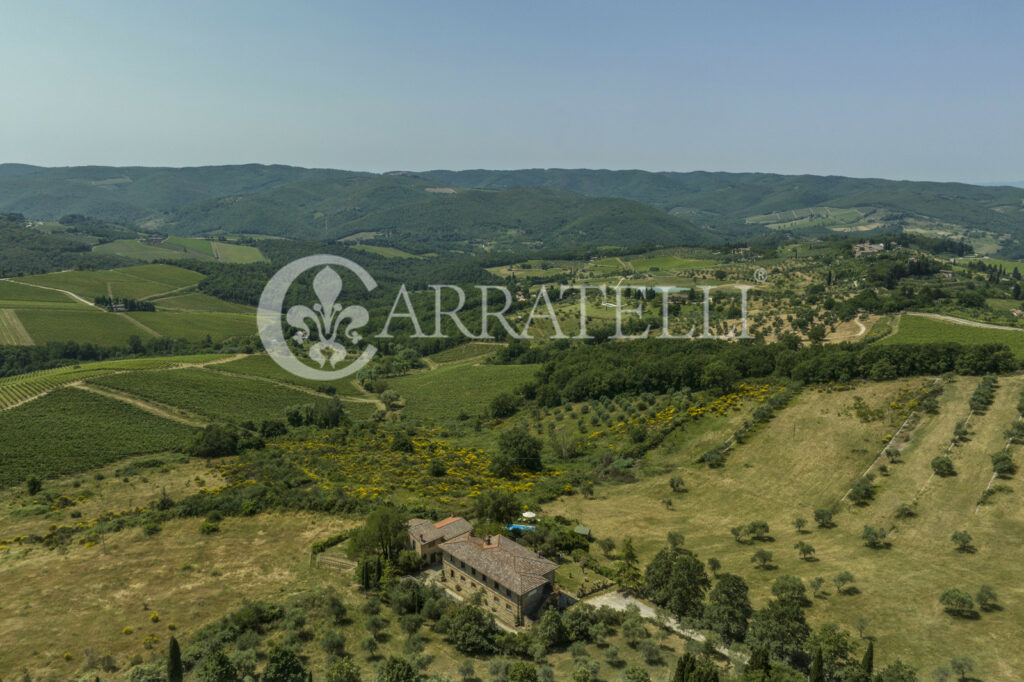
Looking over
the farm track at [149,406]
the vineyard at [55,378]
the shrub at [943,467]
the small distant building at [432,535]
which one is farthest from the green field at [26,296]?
the shrub at [943,467]

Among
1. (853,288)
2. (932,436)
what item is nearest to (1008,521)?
(932,436)

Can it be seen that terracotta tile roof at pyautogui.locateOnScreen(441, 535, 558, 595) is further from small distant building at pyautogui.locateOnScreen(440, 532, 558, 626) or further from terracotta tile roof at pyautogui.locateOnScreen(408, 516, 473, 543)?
terracotta tile roof at pyautogui.locateOnScreen(408, 516, 473, 543)

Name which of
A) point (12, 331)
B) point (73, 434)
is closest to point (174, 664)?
point (73, 434)

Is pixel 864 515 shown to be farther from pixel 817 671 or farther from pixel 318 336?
pixel 318 336

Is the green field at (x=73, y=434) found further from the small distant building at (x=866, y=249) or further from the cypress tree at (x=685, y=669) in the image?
the small distant building at (x=866, y=249)

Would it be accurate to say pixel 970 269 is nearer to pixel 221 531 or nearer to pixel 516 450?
pixel 516 450

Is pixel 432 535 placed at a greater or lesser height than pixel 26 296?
lesser
